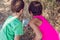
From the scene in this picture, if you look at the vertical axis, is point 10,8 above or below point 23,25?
above

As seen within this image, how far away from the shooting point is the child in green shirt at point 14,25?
4.12 feet

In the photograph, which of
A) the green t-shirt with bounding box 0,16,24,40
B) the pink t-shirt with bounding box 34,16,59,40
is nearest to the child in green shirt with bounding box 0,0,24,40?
the green t-shirt with bounding box 0,16,24,40

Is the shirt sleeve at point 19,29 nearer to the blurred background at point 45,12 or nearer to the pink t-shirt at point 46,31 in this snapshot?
the blurred background at point 45,12

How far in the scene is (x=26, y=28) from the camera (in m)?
1.29

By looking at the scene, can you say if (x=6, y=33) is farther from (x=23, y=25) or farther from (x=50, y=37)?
(x=50, y=37)

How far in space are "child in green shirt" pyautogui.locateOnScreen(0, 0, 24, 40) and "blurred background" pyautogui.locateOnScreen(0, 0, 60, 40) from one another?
0.10 feet

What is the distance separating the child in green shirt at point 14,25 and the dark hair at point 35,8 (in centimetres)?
7

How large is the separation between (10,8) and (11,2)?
0.15ft

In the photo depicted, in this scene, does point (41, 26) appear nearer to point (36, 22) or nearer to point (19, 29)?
point (36, 22)

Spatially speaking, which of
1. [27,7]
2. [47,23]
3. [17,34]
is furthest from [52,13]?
[17,34]

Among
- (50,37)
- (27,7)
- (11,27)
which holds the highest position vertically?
(27,7)

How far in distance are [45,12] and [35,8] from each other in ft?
0.33

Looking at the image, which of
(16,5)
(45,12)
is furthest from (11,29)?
(45,12)

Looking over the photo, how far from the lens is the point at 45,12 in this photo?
1327 mm
